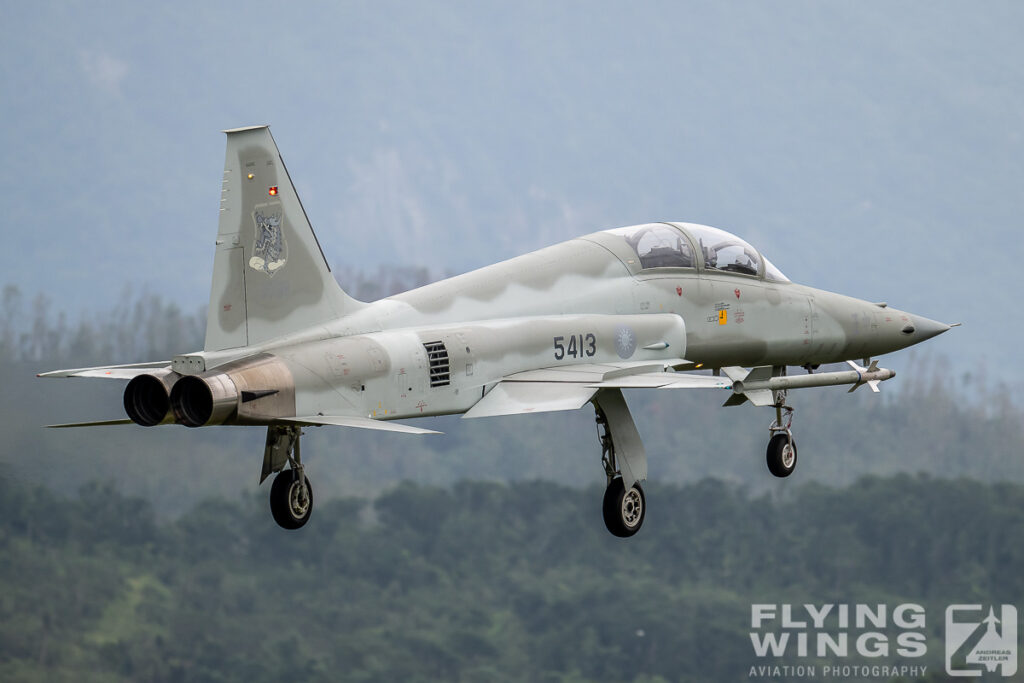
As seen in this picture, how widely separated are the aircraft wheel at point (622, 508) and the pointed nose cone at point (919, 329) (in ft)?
20.3

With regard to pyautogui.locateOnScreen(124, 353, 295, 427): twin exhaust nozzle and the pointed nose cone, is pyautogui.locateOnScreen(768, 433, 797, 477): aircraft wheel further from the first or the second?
pyautogui.locateOnScreen(124, 353, 295, 427): twin exhaust nozzle

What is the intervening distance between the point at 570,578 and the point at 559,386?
321ft

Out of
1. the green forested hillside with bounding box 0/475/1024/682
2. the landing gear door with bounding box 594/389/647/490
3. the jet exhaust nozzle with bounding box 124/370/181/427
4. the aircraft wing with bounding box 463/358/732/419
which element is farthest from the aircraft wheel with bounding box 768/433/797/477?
the green forested hillside with bounding box 0/475/1024/682

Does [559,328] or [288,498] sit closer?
[288,498]

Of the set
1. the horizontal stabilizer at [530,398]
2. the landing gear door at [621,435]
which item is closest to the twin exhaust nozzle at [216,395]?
the horizontal stabilizer at [530,398]

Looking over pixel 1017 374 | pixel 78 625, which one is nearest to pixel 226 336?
pixel 78 625

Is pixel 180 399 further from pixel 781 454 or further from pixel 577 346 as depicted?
pixel 781 454

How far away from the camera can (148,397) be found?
1722cm

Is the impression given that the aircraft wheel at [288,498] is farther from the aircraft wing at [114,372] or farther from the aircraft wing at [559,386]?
the aircraft wing at [559,386]

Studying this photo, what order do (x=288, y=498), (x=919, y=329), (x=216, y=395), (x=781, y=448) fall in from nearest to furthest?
(x=216, y=395) < (x=288, y=498) < (x=781, y=448) < (x=919, y=329)

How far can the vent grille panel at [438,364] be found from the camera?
1909cm

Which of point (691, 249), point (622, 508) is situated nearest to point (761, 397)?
point (691, 249)

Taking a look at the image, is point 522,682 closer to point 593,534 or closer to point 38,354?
point 593,534

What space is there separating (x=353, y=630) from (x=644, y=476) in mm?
85168
